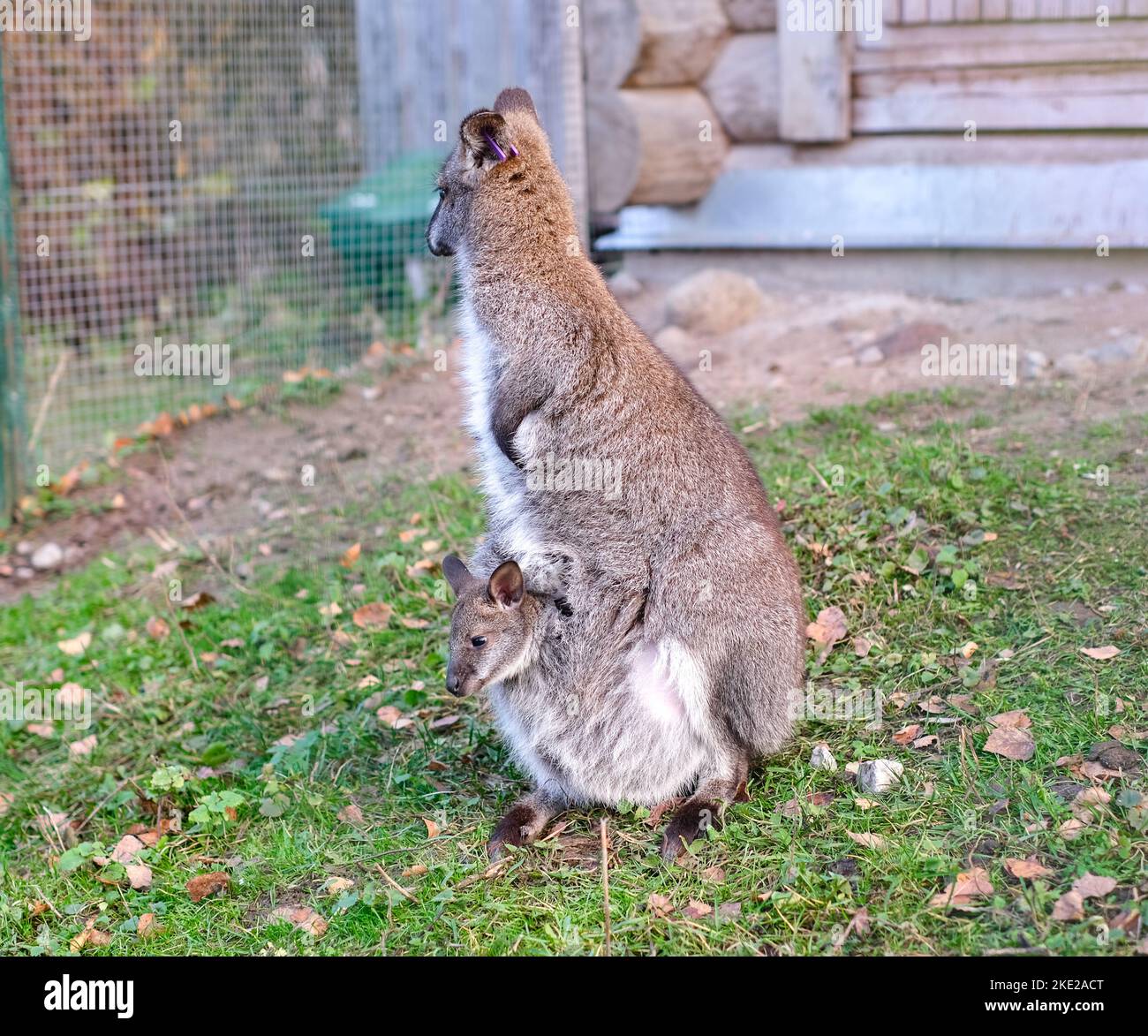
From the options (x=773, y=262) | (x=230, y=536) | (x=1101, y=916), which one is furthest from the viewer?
(x=773, y=262)

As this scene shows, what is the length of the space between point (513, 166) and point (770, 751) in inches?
82.0

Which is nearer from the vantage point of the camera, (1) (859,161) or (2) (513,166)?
(2) (513,166)

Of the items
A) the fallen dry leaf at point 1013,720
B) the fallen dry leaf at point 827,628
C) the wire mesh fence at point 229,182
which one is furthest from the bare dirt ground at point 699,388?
the fallen dry leaf at point 1013,720

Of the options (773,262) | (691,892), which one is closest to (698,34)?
(773,262)

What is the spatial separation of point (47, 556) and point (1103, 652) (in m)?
5.51

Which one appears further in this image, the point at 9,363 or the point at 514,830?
the point at 9,363

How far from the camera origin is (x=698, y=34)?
907 cm

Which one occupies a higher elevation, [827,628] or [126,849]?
[827,628]

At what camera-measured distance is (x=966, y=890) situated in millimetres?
3600

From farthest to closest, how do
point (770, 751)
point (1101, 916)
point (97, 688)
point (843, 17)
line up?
point (843, 17) → point (97, 688) → point (770, 751) → point (1101, 916)

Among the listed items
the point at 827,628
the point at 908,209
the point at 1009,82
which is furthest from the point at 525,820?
the point at 1009,82

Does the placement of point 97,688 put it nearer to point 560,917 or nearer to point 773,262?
point 560,917

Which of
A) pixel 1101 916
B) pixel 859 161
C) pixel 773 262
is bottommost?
pixel 1101 916

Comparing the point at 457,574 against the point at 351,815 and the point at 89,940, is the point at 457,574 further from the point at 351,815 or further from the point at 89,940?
the point at 89,940
